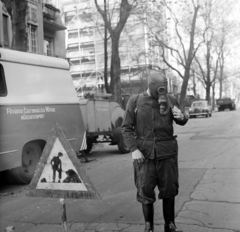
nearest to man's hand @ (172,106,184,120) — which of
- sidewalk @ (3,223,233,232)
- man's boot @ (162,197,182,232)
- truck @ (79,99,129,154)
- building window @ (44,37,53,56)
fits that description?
man's boot @ (162,197,182,232)

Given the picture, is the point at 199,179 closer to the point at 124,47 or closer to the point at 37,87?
the point at 37,87

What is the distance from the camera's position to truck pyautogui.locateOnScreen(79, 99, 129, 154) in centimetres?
1073

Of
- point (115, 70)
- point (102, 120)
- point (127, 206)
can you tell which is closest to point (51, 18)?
point (115, 70)

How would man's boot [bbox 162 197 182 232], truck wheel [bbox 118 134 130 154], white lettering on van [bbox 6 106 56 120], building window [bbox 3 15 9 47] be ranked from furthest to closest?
building window [bbox 3 15 9 47] → truck wheel [bbox 118 134 130 154] → white lettering on van [bbox 6 106 56 120] → man's boot [bbox 162 197 182 232]

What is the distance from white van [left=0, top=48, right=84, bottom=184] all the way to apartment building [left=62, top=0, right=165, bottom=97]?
35154 millimetres

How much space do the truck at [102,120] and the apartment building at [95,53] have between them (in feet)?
105

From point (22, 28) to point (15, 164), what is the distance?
6.53 metres

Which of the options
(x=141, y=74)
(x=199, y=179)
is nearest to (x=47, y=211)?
(x=199, y=179)

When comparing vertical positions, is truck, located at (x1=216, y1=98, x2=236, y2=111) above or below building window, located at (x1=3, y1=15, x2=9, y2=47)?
below

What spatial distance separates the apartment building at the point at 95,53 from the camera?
46688 millimetres

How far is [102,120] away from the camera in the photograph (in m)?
11.4

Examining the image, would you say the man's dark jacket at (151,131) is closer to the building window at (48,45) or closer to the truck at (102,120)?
the truck at (102,120)

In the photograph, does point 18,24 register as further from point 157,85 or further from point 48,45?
point 48,45

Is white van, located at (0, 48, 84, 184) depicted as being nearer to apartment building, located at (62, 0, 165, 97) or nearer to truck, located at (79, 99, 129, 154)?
truck, located at (79, 99, 129, 154)
